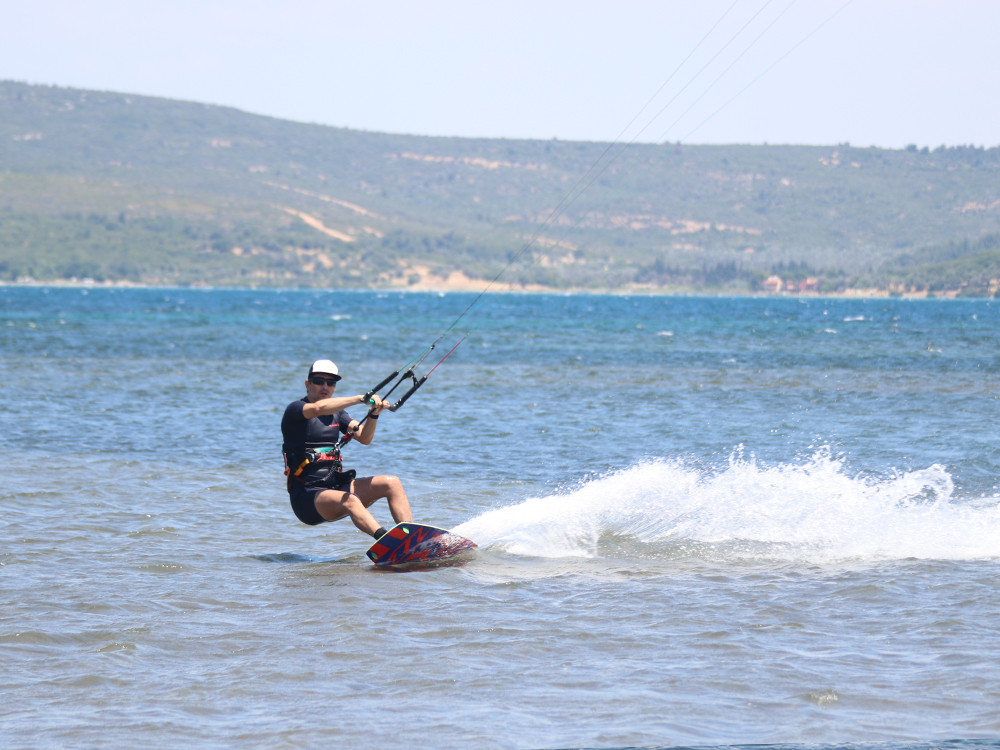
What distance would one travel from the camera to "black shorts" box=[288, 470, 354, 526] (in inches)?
347

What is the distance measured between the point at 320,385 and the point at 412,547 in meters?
1.42

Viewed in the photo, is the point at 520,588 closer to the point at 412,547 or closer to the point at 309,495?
the point at 412,547

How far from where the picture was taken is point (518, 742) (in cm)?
503

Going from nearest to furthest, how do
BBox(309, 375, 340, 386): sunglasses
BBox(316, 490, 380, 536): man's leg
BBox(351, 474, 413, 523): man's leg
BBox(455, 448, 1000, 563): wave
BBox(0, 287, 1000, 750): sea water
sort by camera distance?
BBox(0, 287, 1000, 750): sea water → BBox(309, 375, 340, 386): sunglasses → BBox(316, 490, 380, 536): man's leg → BBox(351, 474, 413, 523): man's leg → BBox(455, 448, 1000, 563): wave

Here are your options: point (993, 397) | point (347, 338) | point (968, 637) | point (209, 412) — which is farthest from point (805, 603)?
point (347, 338)

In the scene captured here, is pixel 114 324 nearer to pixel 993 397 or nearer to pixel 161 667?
pixel 993 397

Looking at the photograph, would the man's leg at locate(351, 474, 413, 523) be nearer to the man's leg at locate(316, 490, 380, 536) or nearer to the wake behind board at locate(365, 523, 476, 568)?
the man's leg at locate(316, 490, 380, 536)

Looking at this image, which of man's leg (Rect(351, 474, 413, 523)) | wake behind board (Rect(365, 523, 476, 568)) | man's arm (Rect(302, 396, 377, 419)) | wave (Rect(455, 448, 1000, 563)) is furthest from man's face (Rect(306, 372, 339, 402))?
wave (Rect(455, 448, 1000, 563))

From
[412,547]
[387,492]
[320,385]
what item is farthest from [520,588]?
[320,385]

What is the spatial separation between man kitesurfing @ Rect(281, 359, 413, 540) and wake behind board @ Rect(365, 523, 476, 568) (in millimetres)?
138

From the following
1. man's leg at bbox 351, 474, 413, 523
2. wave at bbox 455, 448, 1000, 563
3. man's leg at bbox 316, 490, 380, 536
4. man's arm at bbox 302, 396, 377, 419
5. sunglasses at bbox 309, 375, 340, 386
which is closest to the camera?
man's arm at bbox 302, 396, 377, 419

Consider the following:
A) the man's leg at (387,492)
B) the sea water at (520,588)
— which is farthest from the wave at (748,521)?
the man's leg at (387,492)

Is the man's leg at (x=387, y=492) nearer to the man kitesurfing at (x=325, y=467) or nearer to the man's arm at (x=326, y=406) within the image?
the man kitesurfing at (x=325, y=467)

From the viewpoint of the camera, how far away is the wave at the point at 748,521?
9.16 metres
